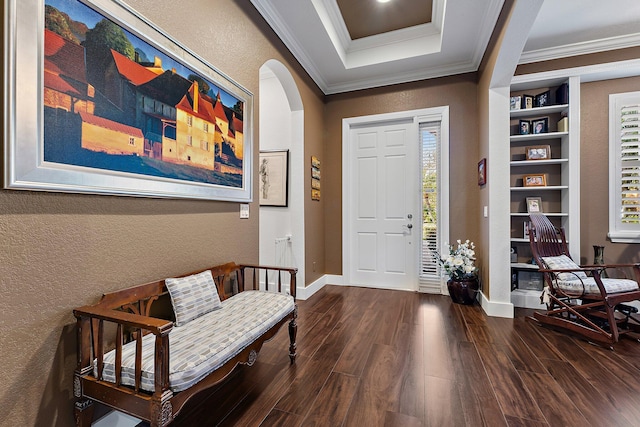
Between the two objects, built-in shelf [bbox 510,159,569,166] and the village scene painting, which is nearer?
the village scene painting

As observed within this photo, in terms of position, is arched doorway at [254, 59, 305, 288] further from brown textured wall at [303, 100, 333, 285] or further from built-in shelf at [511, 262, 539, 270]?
built-in shelf at [511, 262, 539, 270]

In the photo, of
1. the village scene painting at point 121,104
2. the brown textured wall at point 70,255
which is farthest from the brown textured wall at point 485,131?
the village scene painting at point 121,104

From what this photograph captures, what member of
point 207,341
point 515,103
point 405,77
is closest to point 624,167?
point 515,103

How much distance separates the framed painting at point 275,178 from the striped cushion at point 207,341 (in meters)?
2.01

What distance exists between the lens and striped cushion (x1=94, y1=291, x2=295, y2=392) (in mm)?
1190

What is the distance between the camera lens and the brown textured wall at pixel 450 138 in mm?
3760

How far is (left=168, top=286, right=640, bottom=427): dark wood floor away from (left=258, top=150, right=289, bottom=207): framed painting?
1.70 metres

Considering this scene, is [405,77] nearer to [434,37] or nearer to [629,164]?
[434,37]

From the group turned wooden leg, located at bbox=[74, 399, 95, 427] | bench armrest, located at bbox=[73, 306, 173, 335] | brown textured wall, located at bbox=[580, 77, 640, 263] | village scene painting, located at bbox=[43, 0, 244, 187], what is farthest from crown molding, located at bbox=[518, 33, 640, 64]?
turned wooden leg, located at bbox=[74, 399, 95, 427]

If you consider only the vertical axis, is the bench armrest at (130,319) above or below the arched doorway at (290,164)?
below

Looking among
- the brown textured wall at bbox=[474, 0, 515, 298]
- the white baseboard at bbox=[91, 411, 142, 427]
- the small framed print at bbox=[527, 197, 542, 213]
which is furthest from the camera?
the small framed print at bbox=[527, 197, 542, 213]

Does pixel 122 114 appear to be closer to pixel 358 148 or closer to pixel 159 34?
pixel 159 34

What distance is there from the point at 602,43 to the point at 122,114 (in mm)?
4561

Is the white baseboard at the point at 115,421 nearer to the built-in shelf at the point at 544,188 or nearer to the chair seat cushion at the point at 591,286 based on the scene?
the chair seat cushion at the point at 591,286
